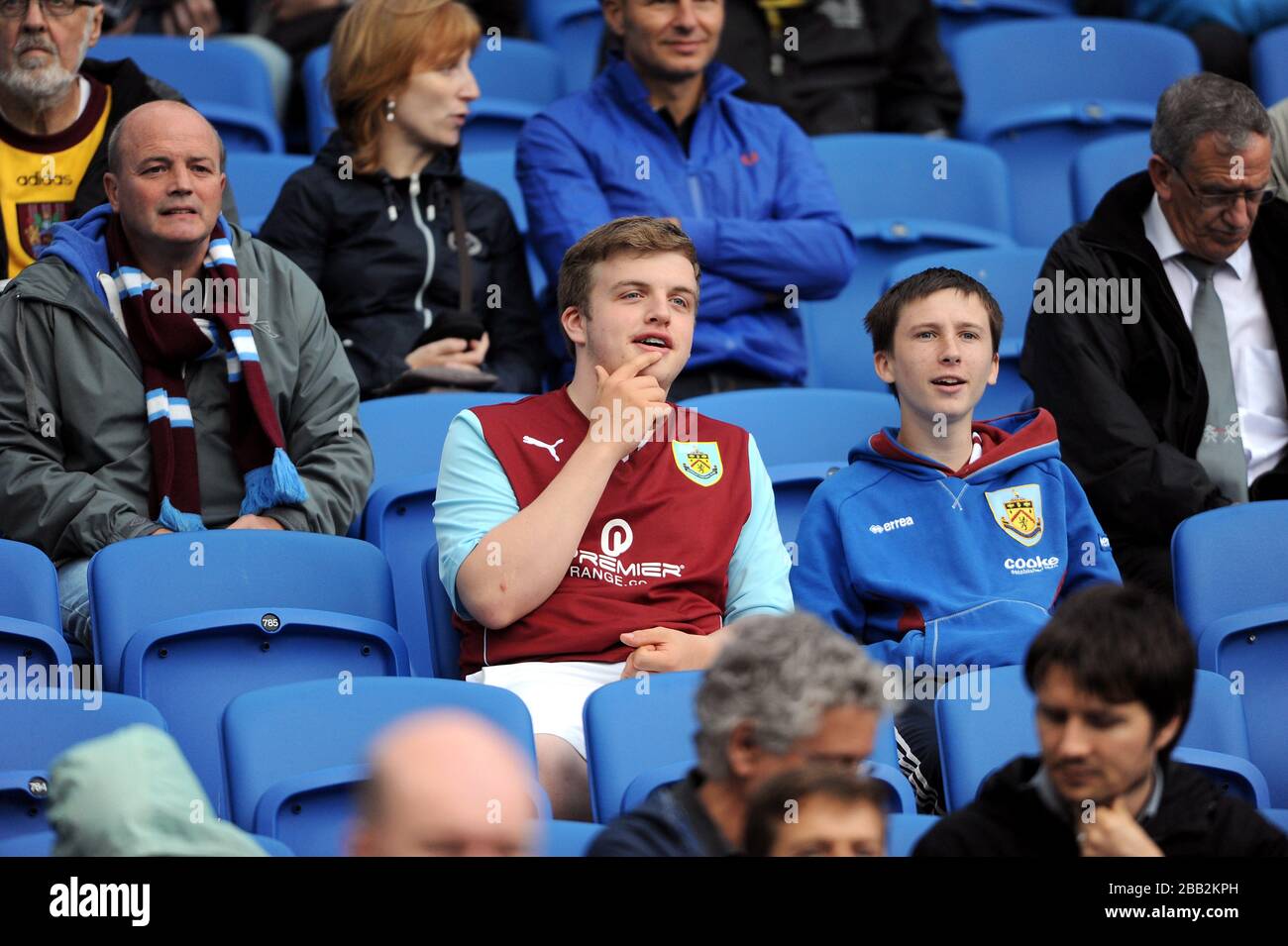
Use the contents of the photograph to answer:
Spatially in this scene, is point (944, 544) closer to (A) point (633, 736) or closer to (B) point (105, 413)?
(A) point (633, 736)

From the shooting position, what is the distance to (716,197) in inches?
181

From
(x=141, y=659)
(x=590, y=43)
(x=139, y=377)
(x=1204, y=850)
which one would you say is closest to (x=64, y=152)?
(x=139, y=377)

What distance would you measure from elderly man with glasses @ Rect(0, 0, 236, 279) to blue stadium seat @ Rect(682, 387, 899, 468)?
122 centimetres

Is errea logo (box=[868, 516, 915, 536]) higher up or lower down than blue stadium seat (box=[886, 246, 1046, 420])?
lower down

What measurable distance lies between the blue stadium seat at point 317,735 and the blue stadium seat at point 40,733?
14 centimetres

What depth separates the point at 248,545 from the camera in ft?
10.7

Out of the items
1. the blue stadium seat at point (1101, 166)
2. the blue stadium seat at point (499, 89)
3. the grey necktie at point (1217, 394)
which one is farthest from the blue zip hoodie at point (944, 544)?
the blue stadium seat at point (499, 89)

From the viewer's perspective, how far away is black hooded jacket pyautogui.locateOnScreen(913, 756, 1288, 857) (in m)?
2.14

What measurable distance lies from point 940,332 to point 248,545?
133cm

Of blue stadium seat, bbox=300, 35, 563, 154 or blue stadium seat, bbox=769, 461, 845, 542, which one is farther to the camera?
blue stadium seat, bbox=300, 35, 563, 154

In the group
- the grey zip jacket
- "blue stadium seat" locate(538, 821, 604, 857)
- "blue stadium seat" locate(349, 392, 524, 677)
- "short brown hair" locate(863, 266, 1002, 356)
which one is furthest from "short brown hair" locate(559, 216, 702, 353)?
"blue stadium seat" locate(538, 821, 604, 857)

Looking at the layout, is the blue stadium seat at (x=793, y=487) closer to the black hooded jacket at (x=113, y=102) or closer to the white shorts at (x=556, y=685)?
the white shorts at (x=556, y=685)

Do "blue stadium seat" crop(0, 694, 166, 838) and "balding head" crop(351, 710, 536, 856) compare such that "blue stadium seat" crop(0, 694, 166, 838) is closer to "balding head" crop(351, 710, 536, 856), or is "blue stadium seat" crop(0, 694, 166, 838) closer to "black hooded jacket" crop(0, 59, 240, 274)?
"balding head" crop(351, 710, 536, 856)
